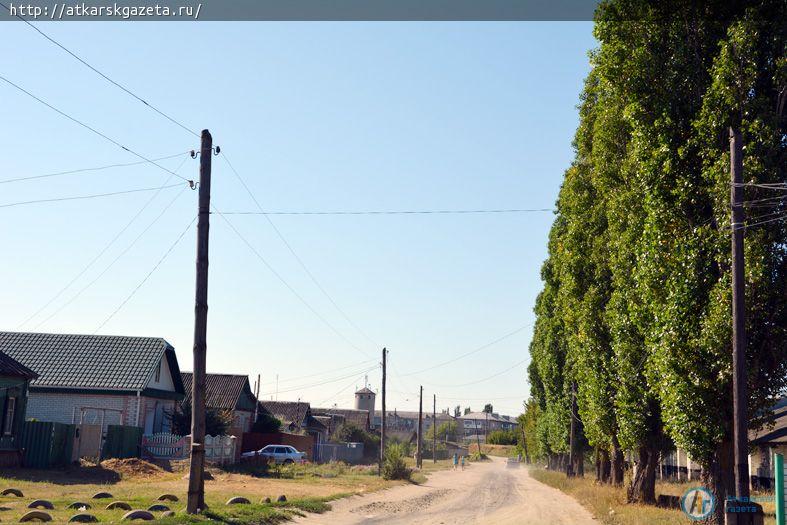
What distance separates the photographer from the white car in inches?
1921

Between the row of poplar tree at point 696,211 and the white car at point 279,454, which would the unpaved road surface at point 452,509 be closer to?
the row of poplar tree at point 696,211

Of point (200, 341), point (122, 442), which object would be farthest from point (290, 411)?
point (200, 341)

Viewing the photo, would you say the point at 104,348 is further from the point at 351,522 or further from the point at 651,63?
the point at 651,63

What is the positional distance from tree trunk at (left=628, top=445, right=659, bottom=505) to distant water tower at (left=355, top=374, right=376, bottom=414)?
101 metres

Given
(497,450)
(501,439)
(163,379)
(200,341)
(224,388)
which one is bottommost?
(497,450)

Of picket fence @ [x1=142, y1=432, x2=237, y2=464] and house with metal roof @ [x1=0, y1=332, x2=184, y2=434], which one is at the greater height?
house with metal roof @ [x1=0, y1=332, x2=184, y2=434]

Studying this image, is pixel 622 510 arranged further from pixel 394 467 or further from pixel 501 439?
pixel 501 439

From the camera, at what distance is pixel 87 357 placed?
133ft

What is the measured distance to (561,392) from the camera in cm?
4547

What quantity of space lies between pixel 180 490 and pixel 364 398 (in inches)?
4037

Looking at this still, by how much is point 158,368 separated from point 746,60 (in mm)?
32783

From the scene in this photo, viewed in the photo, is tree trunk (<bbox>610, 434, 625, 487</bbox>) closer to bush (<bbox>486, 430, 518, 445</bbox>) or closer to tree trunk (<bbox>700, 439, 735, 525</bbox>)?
tree trunk (<bbox>700, 439, 735, 525</bbox>)

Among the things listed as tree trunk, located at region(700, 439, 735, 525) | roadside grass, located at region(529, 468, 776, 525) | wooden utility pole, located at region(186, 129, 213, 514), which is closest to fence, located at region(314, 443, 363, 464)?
roadside grass, located at region(529, 468, 776, 525)

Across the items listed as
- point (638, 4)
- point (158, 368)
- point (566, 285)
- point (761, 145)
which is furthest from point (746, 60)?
point (158, 368)
